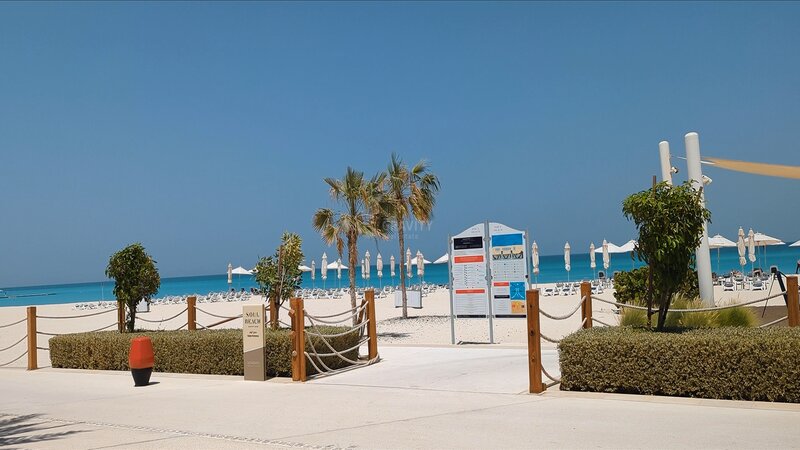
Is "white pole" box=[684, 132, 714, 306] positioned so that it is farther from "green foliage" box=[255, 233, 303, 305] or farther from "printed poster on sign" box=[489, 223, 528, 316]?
"green foliage" box=[255, 233, 303, 305]

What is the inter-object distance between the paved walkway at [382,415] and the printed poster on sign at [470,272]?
3992 millimetres

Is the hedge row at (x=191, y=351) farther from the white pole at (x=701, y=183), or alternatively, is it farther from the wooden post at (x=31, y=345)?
the white pole at (x=701, y=183)

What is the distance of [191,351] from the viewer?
13.7m

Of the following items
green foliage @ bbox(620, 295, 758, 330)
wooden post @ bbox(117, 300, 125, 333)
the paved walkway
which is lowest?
the paved walkway

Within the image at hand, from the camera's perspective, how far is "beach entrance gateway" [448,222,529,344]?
16.1m

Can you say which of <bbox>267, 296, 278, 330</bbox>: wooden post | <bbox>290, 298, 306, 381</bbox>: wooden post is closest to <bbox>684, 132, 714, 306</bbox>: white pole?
<bbox>290, 298, 306, 381</bbox>: wooden post

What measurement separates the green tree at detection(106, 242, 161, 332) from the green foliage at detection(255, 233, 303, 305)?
3.14 metres

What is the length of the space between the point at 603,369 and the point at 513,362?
3574mm

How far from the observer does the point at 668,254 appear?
989 centimetres

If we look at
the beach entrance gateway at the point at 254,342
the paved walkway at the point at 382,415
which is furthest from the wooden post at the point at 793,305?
the beach entrance gateway at the point at 254,342

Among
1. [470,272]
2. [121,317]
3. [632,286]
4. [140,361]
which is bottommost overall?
[140,361]

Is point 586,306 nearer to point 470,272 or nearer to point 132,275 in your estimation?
point 470,272

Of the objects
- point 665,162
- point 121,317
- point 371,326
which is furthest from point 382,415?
point 665,162

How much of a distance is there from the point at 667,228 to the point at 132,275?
11.3 meters
